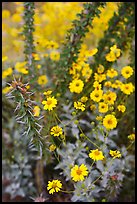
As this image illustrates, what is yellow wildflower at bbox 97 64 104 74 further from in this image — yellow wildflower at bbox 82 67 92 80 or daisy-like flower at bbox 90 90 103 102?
daisy-like flower at bbox 90 90 103 102

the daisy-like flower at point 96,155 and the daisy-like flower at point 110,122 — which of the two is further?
the daisy-like flower at point 110,122

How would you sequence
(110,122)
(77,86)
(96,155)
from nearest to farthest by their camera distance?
(96,155)
(110,122)
(77,86)

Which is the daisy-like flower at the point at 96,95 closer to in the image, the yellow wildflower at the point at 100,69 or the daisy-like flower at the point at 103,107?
the daisy-like flower at the point at 103,107

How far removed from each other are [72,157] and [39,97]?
Answer: 1.69ft

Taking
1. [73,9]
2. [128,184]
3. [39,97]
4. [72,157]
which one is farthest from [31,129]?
[73,9]

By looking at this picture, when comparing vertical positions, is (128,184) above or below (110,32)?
below

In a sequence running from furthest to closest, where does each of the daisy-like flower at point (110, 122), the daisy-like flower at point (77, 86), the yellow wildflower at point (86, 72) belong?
the yellow wildflower at point (86, 72)
the daisy-like flower at point (77, 86)
the daisy-like flower at point (110, 122)

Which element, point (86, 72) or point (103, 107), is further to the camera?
A: point (86, 72)

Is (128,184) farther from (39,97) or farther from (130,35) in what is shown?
(130,35)

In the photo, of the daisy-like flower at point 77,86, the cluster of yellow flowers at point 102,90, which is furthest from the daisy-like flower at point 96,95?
the daisy-like flower at point 77,86

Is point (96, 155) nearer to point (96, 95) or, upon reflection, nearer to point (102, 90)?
point (96, 95)

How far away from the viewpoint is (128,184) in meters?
2.34

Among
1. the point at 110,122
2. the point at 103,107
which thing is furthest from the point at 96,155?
the point at 103,107

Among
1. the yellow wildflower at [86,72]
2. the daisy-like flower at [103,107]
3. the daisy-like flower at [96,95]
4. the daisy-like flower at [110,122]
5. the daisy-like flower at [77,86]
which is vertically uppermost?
the yellow wildflower at [86,72]
